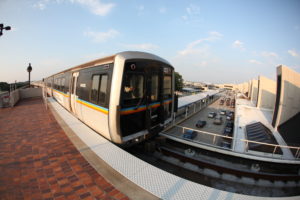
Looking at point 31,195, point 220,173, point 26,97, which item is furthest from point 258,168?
point 26,97

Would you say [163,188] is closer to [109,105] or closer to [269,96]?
[109,105]

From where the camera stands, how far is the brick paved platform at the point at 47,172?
2.12 meters

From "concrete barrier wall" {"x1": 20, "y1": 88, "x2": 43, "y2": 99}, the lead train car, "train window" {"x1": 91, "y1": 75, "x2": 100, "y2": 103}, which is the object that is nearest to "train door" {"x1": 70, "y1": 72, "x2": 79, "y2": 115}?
the lead train car

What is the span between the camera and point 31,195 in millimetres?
2082

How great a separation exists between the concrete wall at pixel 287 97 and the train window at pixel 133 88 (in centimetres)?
1042

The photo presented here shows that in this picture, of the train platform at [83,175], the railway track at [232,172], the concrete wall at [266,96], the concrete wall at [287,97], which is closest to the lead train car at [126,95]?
the train platform at [83,175]

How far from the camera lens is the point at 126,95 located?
11.4 feet

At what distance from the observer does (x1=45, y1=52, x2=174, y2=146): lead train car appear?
329 cm

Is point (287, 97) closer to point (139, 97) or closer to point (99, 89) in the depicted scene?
point (139, 97)

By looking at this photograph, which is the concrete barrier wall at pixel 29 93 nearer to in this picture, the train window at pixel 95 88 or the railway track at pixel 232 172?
the train window at pixel 95 88

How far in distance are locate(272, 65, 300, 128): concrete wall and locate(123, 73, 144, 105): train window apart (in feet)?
34.2

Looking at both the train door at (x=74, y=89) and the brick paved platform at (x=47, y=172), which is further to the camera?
the train door at (x=74, y=89)

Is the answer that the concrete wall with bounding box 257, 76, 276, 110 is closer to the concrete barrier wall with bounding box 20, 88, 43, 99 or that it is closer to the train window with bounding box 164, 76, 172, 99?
the train window with bounding box 164, 76, 172, 99

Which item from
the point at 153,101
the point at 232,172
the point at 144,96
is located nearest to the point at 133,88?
the point at 144,96
